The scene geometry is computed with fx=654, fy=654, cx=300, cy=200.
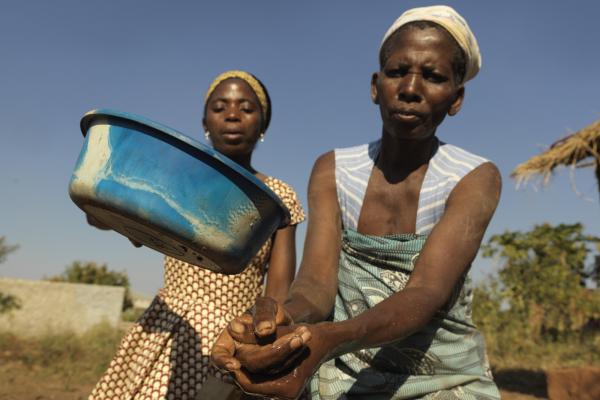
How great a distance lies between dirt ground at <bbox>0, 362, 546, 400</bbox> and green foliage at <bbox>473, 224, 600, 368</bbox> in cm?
187

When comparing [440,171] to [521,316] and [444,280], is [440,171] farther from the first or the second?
[521,316]

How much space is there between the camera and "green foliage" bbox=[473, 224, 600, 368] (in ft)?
35.0

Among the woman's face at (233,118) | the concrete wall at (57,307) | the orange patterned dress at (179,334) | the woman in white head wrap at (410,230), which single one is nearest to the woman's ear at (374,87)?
the woman in white head wrap at (410,230)

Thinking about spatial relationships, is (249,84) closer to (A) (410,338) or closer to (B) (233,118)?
(B) (233,118)

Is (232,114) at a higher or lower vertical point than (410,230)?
higher

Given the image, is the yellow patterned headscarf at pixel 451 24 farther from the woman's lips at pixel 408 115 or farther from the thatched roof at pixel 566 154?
the thatched roof at pixel 566 154

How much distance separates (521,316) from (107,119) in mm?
10358

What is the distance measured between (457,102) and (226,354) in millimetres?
1312

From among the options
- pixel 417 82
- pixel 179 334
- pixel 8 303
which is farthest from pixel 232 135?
pixel 8 303

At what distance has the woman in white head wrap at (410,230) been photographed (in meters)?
2.04

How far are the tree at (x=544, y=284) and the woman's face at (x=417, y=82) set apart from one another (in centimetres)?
948

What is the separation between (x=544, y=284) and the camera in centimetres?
1102

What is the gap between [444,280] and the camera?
6.12 ft

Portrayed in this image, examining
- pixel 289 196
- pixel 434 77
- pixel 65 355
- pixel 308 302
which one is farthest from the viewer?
pixel 65 355
